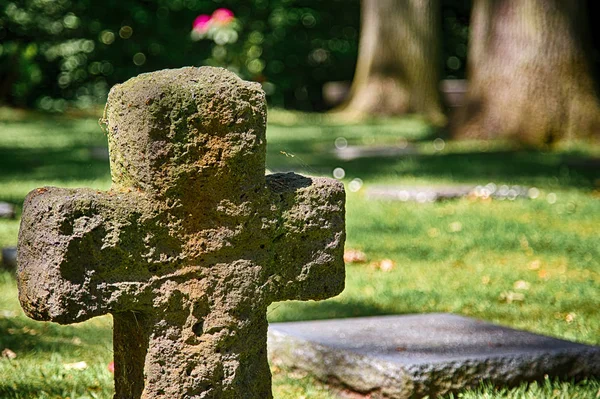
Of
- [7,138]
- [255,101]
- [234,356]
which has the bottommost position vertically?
[7,138]

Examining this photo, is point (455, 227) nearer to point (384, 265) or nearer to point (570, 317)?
point (384, 265)

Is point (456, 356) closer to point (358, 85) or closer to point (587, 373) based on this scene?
point (587, 373)

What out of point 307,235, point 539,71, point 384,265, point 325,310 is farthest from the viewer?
point 539,71

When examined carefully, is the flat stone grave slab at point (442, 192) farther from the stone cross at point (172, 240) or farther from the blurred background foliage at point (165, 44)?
the blurred background foliage at point (165, 44)

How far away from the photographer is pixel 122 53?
18.4 metres

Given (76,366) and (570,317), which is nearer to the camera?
(76,366)

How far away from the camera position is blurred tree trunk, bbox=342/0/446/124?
17188 millimetres

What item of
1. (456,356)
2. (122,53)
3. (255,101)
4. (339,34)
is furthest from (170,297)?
(339,34)

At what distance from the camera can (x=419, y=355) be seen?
3668 millimetres

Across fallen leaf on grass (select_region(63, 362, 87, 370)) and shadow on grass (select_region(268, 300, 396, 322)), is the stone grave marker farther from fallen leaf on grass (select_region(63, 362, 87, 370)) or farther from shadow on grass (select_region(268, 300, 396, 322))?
fallen leaf on grass (select_region(63, 362, 87, 370))

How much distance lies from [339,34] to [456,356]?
58.7 ft

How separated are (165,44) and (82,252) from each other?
645 inches

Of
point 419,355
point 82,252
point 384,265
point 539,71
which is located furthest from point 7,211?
point 539,71

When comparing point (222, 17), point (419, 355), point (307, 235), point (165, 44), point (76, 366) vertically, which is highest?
point (222, 17)
